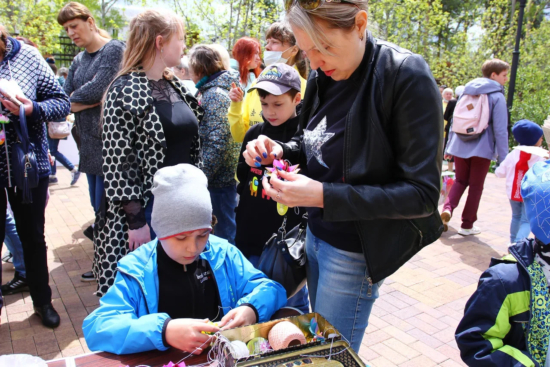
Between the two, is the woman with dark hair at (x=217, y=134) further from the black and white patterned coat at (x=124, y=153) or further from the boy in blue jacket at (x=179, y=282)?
the boy in blue jacket at (x=179, y=282)

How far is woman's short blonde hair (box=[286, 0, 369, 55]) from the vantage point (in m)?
1.37

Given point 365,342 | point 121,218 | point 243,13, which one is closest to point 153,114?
point 121,218

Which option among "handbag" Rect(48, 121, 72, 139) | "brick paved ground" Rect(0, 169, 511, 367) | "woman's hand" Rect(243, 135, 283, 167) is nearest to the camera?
"woman's hand" Rect(243, 135, 283, 167)

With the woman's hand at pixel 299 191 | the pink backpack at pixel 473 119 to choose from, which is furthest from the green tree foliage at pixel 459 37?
the woman's hand at pixel 299 191

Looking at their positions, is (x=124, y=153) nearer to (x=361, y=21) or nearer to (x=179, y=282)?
(x=179, y=282)

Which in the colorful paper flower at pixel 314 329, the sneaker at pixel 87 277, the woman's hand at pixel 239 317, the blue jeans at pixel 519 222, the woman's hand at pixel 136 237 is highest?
the colorful paper flower at pixel 314 329

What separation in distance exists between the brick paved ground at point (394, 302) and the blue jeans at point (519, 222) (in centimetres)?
35

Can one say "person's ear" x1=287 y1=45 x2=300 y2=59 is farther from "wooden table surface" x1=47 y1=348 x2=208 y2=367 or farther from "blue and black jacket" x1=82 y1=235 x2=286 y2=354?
"wooden table surface" x1=47 y1=348 x2=208 y2=367

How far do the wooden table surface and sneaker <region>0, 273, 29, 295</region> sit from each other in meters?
2.82

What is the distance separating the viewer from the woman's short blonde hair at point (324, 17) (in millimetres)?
1368

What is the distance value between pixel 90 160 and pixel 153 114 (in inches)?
70.6

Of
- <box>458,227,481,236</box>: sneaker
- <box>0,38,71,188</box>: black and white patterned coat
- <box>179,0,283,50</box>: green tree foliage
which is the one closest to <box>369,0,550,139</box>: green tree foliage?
<box>179,0,283,50</box>: green tree foliage

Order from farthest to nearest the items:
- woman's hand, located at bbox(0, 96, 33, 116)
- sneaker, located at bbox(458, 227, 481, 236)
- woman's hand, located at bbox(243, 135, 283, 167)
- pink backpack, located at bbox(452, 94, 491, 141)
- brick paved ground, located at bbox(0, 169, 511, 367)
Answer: sneaker, located at bbox(458, 227, 481, 236) → pink backpack, located at bbox(452, 94, 491, 141) → brick paved ground, located at bbox(0, 169, 511, 367) → woman's hand, located at bbox(0, 96, 33, 116) → woman's hand, located at bbox(243, 135, 283, 167)

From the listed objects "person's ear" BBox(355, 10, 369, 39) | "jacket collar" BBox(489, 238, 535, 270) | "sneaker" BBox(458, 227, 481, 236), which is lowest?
"sneaker" BBox(458, 227, 481, 236)
